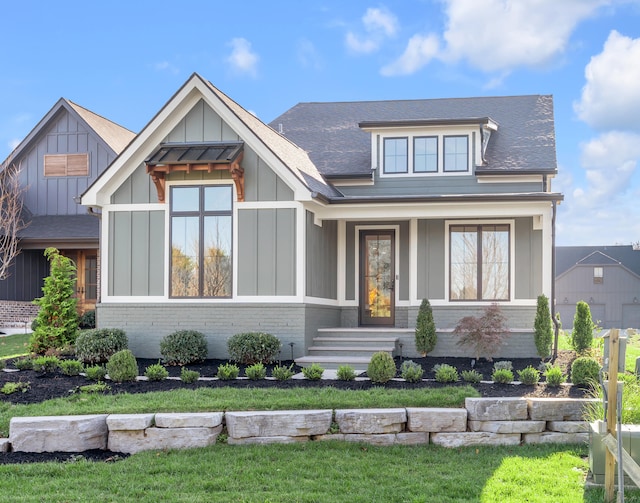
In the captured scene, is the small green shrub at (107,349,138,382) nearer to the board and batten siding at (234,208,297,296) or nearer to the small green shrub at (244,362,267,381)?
the small green shrub at (244,362,267,381)

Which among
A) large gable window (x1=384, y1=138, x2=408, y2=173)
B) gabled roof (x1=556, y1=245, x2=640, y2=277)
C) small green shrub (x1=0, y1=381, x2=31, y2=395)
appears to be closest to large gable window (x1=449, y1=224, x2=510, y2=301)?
large gable window (x1=384, y1=138, x2=408, y2=173)

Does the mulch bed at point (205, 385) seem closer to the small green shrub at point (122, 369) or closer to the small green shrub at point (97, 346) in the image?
the small green shrub at point (122, 369)

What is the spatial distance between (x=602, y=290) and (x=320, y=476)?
47.3 metres

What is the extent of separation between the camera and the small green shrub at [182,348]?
1239 cm

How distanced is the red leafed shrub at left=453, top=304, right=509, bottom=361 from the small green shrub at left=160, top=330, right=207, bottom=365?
14.9 ft

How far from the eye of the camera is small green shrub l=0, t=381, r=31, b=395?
9.96 metres

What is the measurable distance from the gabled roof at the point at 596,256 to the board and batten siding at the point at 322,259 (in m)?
38.9

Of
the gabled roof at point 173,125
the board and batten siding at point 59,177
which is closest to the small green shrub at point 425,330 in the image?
the gabled roof at point 173,125

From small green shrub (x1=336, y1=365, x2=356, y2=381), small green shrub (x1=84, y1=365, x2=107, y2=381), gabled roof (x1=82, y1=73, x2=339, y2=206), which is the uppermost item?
gabled roof (x1=82, y1=73, x2=339, y2=206)

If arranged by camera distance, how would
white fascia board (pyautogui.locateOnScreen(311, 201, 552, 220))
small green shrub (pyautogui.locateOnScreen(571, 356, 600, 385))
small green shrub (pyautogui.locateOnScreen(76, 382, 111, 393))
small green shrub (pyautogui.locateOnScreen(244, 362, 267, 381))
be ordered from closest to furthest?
1. small green shrub (pyautogui.locateOnScreen(571, 356, 600, 385))
2. small green shrub (pyautogui.locateOnScreen(76, 382, 111, 393))
3. small green shrub (pyautogui.locateOnScreen(244, 362, 267, 381))
4. white fascia board (pyautogui.locateOnScreen(311, 201, 552, 220))

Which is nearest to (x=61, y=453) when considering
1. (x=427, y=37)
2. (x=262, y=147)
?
(x=262, y=147)

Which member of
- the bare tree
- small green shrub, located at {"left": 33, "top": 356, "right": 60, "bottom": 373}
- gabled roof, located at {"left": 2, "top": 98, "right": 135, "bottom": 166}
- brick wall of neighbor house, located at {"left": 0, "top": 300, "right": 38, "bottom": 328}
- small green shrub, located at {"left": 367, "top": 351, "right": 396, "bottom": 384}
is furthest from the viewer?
gabled roof, located at {"left": 2, "top": 98, "right": 135, "bottom": 166}

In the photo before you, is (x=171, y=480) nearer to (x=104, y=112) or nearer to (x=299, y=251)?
(x=299, y=251)

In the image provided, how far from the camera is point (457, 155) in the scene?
15617mm
